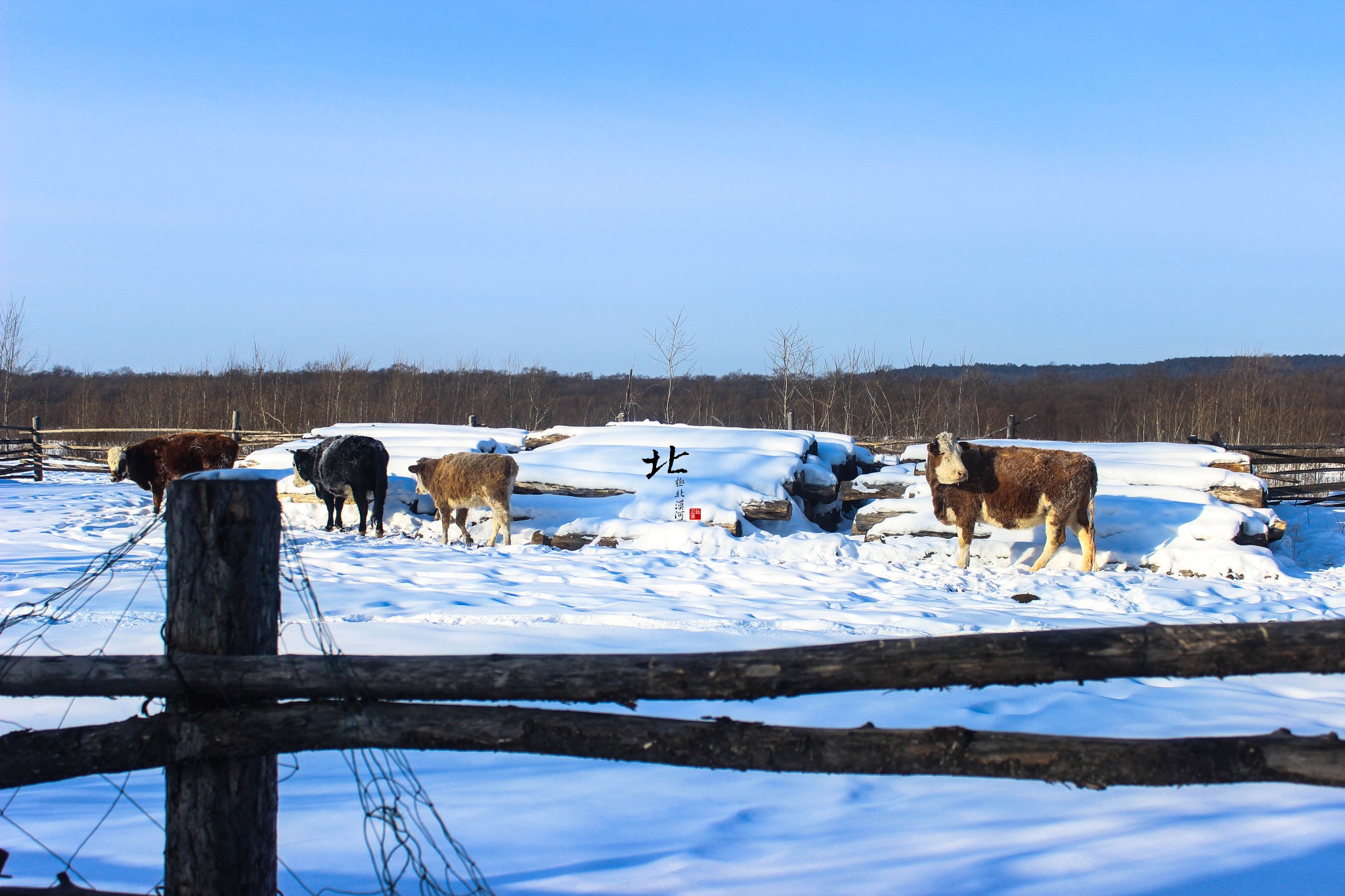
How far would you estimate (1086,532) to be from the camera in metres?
10.8

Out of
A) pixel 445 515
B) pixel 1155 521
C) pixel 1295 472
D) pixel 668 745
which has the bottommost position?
pixel 445 515

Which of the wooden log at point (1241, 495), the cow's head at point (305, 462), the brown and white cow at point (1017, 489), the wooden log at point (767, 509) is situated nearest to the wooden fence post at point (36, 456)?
the cow's head at point (305, 462)

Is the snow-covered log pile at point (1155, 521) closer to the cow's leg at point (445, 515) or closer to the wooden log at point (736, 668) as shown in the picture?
the cow's leg at point (445, 515)

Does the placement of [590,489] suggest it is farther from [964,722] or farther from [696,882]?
[696,882]

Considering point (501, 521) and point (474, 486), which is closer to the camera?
point (474, 486)

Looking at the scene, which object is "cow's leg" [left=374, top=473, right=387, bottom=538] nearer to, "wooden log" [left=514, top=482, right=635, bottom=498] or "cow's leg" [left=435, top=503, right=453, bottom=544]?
"cow's leg" [left=435, top=503, right=453, bottom=544]

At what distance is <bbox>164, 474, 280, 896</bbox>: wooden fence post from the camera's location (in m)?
2.42

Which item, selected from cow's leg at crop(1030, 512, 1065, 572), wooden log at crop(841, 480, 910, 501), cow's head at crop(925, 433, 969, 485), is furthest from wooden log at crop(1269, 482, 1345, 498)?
cow's head at crop(925, 433, 969, 485)

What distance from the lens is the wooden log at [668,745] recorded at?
2.22 meters

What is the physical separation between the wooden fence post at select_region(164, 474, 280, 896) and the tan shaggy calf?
9.84 metres

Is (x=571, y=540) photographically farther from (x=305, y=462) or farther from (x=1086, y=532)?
(x=1086, y=532)

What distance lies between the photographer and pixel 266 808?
252cm

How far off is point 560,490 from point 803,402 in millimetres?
23004

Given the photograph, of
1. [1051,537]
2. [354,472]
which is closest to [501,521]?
[354,472]
